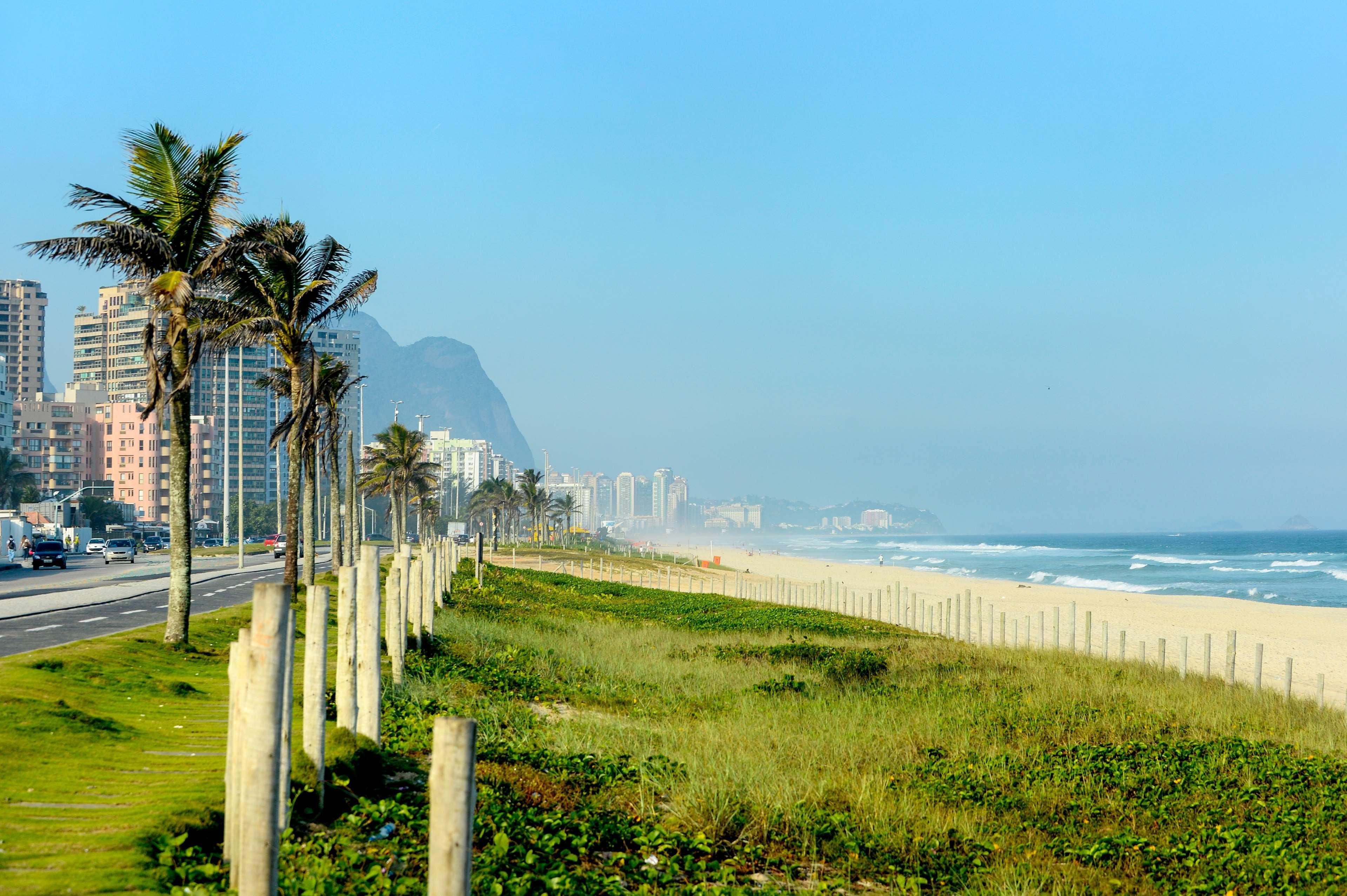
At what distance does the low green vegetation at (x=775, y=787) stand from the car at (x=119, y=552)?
5116 centimetres

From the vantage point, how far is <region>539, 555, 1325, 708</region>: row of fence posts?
965 inches

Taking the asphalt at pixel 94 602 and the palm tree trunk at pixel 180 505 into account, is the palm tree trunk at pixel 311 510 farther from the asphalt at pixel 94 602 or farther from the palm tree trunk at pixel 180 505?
the palm tree trunk at pixel 180 505

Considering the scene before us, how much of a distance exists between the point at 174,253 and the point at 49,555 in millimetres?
46690

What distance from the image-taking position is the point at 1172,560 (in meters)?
135

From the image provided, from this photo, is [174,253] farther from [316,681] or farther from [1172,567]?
[1172,567]

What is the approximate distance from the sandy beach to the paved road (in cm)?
2204

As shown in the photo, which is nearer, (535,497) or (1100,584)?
(1100,584)

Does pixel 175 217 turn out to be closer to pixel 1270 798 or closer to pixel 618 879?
pixel 618 879

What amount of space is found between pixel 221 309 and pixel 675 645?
1279 centimetres

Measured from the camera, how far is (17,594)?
34844mm

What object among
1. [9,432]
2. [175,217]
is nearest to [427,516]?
[9,432]

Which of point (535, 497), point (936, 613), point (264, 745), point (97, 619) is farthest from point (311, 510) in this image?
point (535, 497)

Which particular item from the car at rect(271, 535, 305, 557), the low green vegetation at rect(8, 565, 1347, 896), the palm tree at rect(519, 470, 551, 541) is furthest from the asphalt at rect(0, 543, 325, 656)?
the palm tree at rect(519, 470, 551, 541)

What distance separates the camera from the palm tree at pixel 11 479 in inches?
4094
